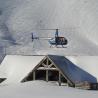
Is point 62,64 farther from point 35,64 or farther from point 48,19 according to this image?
point 48,19

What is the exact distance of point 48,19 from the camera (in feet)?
407

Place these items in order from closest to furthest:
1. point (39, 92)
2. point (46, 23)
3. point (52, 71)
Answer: point (39, 92) → point (52, 71) → point (46, 23)

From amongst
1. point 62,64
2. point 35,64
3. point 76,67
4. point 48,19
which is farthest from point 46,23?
point 62,64

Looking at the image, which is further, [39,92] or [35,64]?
[35,64]

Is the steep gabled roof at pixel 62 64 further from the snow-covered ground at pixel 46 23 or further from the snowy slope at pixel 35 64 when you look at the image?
the snow-covered ground at pixel 46 23

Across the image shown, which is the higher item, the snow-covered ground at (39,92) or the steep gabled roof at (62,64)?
the steep gabled roof at (62,64)

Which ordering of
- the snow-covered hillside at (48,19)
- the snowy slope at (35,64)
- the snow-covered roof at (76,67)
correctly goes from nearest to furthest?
the snow-covered roof at (76,67)
the snowy slope at (35,64)
the snow-covered hillside at (48,19)

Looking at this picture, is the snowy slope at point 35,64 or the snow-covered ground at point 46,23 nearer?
the snowy slope at point 35,64

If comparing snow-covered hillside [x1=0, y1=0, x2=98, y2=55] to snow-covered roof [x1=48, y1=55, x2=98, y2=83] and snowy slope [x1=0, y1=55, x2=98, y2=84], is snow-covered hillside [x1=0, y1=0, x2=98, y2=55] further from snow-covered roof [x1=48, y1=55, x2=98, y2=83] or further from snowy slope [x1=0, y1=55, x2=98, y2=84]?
snow-covered roof [x1=48, y1=55, x2=98, y2=83]

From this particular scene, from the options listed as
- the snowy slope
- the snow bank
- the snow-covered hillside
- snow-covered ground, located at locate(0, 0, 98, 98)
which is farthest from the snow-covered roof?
the snow-covered hillside

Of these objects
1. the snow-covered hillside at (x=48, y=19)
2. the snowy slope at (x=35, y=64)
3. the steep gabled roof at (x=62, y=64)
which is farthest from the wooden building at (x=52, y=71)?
the snow-covered hillside at (x=48, y=19)

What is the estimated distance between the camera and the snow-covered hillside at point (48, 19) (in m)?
117

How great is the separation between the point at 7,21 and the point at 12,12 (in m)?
3.28

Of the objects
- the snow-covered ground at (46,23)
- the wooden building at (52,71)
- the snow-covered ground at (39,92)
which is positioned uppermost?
the snow-covered ground at (46,23)
